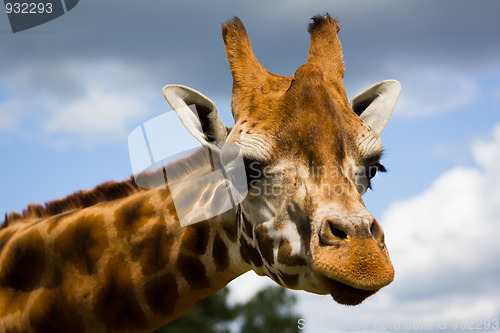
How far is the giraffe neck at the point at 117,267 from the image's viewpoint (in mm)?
6969

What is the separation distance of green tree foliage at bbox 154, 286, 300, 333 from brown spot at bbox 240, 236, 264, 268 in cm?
3463

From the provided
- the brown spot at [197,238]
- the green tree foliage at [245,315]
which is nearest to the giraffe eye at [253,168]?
the brown spot at [197,238]

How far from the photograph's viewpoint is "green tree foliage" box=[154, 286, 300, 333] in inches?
1578

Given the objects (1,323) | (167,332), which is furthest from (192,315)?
(1,323)

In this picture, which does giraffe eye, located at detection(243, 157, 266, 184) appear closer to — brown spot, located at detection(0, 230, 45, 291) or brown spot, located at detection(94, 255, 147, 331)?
brown spot, located at detection(94, 255, 147, 331)

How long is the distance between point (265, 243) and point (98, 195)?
2.97 metres

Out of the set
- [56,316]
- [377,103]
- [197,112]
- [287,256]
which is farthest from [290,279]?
[56,316]

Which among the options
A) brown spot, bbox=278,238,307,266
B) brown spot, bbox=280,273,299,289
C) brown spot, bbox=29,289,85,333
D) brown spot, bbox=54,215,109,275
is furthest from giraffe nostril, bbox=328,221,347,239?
brown spot, bbox=29,289,85,333

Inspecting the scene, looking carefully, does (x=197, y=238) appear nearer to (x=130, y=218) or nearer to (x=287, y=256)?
(x=130, y=218)

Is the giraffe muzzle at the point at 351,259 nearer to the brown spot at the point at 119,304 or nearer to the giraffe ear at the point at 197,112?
the giraffe ear at the point at 197,112

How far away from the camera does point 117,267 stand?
286 inches

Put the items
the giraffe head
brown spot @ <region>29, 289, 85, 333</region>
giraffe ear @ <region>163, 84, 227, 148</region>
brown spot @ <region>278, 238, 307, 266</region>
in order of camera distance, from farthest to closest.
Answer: brown spot @ <region>29, 289, 85, 333</region> < giraffe ear @ <region>163, 84, 227, 148</region> < brown spot @ <region>278, 238, 307, 266</region> < the giraffe head

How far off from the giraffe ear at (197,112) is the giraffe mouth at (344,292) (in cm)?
196

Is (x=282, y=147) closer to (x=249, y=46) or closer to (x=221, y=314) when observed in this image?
(x=249, y=46)
